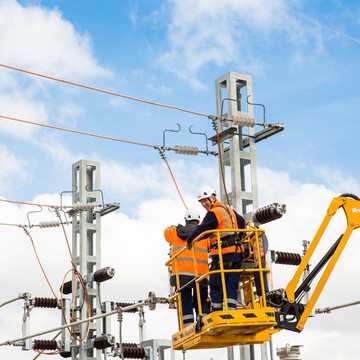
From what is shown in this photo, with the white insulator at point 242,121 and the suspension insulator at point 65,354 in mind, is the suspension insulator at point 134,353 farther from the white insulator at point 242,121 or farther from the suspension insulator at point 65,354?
the white insulator at point 242,121

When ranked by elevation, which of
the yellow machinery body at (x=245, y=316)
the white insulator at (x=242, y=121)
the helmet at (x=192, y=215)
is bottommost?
the yellow machinery body at (x=245, y=316)

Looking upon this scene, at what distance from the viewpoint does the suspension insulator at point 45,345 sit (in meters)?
18.3

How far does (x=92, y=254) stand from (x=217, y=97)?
563 centimetres

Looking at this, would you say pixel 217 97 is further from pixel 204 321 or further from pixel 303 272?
pixel 204 321

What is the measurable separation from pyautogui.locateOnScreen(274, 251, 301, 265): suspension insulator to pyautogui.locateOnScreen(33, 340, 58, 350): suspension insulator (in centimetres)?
619

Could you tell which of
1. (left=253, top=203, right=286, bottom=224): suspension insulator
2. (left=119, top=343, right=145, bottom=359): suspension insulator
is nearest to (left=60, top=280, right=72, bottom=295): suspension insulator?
(left=119, top=343, right=145, bottom=359): suspension insulator

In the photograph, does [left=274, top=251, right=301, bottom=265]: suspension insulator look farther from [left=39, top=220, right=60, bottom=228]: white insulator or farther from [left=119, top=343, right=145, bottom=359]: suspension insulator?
[left=39, top=220, right=60, bottom=228]: white insulator

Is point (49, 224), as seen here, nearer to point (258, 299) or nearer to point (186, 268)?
point (186, 268)

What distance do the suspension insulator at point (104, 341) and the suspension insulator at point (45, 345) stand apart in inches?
43.6

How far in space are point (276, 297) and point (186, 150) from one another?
3.18m

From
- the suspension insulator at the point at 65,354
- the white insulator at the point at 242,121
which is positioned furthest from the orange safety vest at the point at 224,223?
the suspension insulator at the point at 65,354

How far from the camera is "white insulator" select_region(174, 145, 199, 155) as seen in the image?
14.6 meters

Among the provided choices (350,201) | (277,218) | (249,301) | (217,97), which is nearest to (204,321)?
(249,301)

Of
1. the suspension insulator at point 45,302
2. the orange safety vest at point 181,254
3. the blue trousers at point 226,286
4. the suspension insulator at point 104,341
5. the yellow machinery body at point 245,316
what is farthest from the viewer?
the suspension insulator at point 45,302
